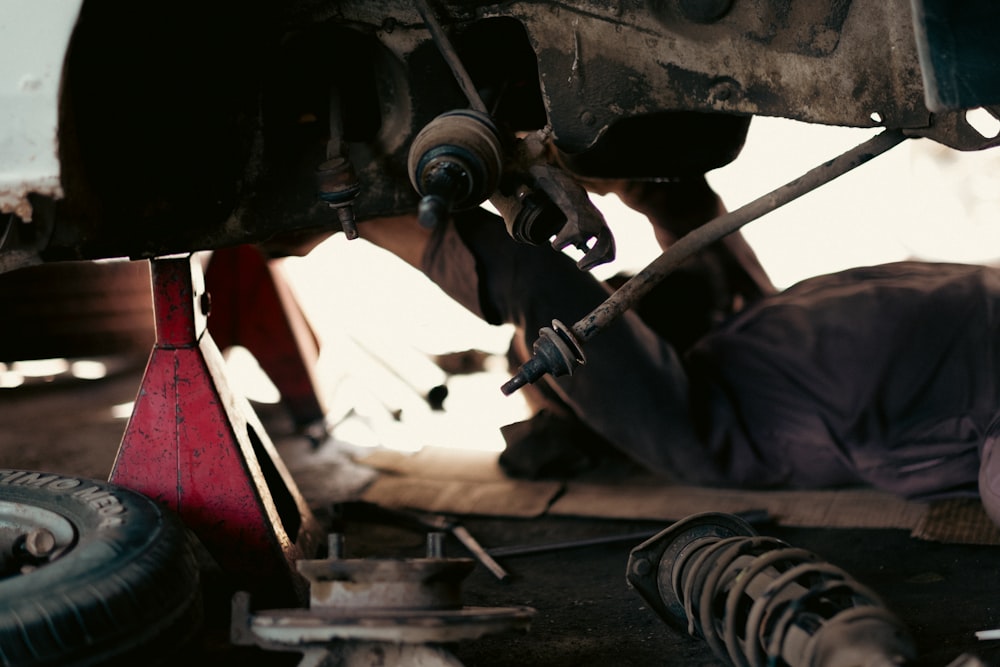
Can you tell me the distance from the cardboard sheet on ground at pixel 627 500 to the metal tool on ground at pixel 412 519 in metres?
0.07

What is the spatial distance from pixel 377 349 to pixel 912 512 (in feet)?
4.14

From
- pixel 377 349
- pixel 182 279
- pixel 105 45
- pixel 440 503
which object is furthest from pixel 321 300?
pixel 105 45

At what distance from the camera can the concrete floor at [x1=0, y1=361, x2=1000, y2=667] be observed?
3.89ft

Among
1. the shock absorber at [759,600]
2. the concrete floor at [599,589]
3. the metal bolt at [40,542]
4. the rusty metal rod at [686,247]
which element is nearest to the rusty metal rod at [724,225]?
the rusty metal rod at [686,247]

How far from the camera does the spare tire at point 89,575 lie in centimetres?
92

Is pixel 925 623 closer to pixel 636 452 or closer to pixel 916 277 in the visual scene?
pixel 636 452

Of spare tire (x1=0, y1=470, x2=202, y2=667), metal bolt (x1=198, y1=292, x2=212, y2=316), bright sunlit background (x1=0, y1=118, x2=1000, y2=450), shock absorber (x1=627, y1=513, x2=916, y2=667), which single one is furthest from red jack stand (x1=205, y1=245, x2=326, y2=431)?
shock absorber (x1=627, y1=513, x2=916, y2=667)

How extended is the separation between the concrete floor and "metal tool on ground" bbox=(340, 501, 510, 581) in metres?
0.02

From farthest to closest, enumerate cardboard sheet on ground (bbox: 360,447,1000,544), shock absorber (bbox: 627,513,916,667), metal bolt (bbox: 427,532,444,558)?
cardboard sheet on ground (bbox: 360,447,1000,544)
metal bolt (bbox: 427,532,444,558)
shock absorber (bbox: 627,513,916,667)

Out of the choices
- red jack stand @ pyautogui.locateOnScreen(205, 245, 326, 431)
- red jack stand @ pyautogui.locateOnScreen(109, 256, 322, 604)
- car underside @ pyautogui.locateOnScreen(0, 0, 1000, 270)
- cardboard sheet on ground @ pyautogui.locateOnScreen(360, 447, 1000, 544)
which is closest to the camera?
car underside @ pyautogui.locateOnScreen(0, 0, 1000, 270)

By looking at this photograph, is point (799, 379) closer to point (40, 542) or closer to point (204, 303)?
point (204, 303)

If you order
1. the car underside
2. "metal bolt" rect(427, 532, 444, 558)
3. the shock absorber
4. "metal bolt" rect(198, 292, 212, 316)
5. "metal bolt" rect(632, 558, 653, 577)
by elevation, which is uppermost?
the car underside

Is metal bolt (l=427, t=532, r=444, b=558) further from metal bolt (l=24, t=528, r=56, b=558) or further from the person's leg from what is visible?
the person's leg

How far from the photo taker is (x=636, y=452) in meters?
1.76
